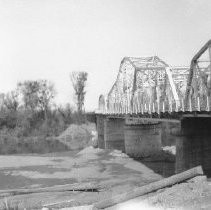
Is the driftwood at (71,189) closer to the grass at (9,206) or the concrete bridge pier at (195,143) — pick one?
the grass at (9,206)

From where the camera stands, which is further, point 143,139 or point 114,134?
point 114,134

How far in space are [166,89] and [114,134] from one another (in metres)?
34.2

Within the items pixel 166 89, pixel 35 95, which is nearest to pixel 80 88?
pixel 35 95

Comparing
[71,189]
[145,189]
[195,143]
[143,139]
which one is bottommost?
[71,189]

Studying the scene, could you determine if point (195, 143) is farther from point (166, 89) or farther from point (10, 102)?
point (10, 102)

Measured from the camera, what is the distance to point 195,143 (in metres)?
31.2

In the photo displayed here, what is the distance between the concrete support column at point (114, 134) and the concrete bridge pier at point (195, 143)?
38.5 meters

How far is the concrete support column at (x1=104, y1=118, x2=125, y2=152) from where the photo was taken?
→ 70.4m

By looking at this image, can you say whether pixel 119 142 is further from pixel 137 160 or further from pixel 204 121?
pixel 204 121

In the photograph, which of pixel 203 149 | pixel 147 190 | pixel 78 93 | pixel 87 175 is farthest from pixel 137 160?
pixel 78 93

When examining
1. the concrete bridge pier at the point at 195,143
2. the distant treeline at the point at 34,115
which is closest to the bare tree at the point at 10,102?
the distant treeline at the point at 34,115

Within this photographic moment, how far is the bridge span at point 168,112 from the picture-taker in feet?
90.5

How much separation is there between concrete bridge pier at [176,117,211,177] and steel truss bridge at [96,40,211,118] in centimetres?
155

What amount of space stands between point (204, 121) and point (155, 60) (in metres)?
35.3
